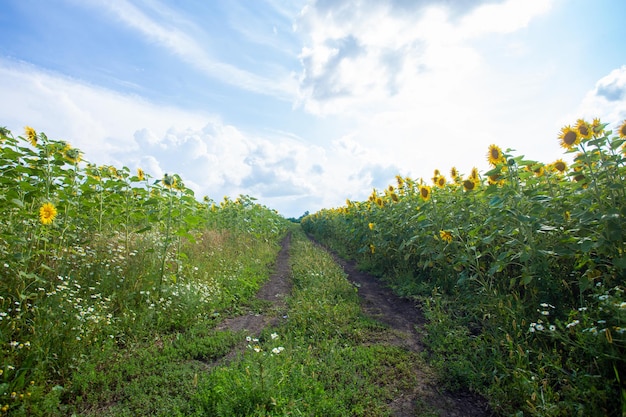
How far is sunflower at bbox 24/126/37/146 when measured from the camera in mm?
4789

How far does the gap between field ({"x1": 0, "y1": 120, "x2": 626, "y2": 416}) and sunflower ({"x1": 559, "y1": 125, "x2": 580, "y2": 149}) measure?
0.15ft

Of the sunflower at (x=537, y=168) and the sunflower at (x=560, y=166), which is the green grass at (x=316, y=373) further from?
the sunflower at (x=560, y=166)

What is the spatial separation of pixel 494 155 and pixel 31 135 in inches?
251

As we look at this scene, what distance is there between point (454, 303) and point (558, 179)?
2420 mm

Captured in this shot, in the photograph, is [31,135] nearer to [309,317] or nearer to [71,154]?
[71,154]

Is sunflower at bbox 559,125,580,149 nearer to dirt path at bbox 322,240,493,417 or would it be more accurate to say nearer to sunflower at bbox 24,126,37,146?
dirt path at bbox 322,240,493,417

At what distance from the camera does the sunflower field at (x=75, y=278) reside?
11.5ft

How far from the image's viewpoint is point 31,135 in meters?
4.84

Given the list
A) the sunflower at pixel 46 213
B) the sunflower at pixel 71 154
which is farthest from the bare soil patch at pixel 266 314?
the sunflower at pixel 71 154

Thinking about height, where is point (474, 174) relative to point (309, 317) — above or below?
above

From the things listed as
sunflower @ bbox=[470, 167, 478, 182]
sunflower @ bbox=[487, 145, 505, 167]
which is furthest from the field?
sunflower @ bbox=[470, 167, 478, 182]

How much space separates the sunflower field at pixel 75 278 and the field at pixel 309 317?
2 cm

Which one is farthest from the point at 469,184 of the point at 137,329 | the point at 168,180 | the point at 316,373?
the point at 137,329

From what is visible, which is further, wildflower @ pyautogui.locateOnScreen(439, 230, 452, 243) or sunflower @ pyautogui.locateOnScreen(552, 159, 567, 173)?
wildflower @ pyautogui.locateOnScreen(439, 230, 452, 243)
